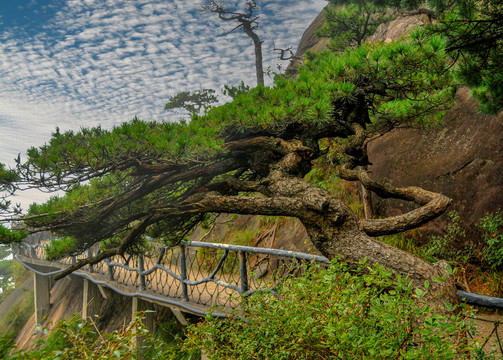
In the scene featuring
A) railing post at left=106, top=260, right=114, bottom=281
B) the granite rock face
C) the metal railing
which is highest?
the granite rock face

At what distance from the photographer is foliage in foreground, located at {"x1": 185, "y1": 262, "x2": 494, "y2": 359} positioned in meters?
2.12

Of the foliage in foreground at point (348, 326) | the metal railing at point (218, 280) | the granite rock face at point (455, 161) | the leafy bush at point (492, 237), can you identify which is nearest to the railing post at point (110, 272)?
the metal railing at point (218, 280)

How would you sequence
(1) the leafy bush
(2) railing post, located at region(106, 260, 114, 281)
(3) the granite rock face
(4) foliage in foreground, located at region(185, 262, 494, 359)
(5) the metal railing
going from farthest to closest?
1. (2) railing post, located at region(106, 260, 114, 281)
2. (3) the granite rock face
3. (1) the leafy bush
4. (5) the metal railing
5. (4) foliage in foreground, located at region(185, 262, 494, 359)

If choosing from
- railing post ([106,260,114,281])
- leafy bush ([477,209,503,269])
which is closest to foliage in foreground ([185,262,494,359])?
leafy bush ([477,209,503,269])

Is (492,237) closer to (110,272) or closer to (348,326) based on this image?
(348,326)

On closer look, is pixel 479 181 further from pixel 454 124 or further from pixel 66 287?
pixel 66 287

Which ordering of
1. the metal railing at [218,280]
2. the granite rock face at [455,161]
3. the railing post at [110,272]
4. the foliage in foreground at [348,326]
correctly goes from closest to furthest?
the foliage in foreground at [348,326] < the metal railing at [218,280] < the granite rock face at [455,161] < the railing post at [110,272]

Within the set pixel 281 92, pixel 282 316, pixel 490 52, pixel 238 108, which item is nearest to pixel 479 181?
pixel 490 52

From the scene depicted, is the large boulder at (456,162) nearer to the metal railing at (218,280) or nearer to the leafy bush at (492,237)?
the leafy bush at (492,237)

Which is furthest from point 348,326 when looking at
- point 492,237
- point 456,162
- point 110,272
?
point 110,272

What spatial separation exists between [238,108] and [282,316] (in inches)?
102

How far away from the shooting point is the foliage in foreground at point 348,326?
2115 millimetres

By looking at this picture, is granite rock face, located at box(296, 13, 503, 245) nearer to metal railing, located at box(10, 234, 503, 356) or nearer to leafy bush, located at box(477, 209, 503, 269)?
leafy bush, located at box(477, 209, 503, 269)

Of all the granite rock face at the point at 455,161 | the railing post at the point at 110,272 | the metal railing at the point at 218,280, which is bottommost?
the railing post at the point at 110,272
